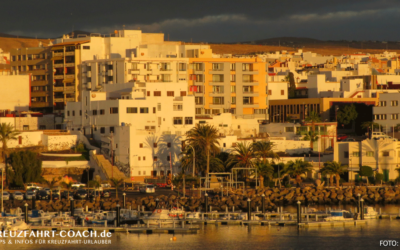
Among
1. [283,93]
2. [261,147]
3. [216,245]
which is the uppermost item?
[283,93]

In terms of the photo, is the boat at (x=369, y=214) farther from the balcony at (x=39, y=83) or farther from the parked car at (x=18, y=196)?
the balcony at (x=39, y=83)

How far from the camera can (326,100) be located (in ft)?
460

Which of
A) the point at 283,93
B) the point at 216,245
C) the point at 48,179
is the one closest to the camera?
the point at 216,245

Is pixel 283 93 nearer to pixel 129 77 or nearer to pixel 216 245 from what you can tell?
pixel 129 77

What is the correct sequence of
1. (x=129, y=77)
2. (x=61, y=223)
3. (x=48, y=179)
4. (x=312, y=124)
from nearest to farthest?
(x=61, y=223), (x=48, y=179), (x=312, y=124), (x=129, y=77)

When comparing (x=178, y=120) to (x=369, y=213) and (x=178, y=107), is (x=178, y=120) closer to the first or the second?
(x=178, y=107)

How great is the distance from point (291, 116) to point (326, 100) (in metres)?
6.58

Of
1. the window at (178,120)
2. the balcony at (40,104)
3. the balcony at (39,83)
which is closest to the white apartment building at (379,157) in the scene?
the window at (178,120)

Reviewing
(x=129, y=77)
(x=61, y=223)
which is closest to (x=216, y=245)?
(x=61, y=223)

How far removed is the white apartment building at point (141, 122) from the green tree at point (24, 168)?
11.7 m

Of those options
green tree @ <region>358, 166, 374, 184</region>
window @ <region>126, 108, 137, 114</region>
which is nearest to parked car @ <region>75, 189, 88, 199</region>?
window @ <region>126, 108, 137, 114</region>

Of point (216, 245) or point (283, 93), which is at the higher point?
point (283, 93)

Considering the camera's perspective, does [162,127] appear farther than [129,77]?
No

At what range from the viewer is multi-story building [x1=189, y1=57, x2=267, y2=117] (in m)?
142
